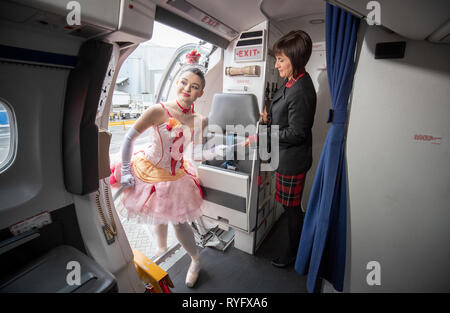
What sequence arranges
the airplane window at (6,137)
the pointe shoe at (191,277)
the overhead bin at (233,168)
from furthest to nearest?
1. the overhead bin at (233,168)
2. the pointe shoe at (191,277)
3. the airplane window at (6,137)

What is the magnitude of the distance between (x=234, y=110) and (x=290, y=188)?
103 centimetres

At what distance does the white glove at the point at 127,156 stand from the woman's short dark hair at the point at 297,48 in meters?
1.49

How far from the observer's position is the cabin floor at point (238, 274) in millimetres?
1910

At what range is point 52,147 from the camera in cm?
103

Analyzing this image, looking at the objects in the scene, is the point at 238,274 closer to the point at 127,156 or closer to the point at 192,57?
the point at 127,156

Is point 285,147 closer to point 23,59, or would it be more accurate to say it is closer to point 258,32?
point 258,32

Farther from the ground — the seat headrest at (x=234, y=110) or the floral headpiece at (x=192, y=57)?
the floral headpiece at (x=192, y=57)

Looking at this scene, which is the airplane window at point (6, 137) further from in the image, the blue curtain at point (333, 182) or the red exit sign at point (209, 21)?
the blue curtain at point (333, 182)

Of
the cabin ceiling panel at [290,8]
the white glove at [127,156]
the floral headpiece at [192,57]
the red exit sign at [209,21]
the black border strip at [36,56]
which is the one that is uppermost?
the cabin ceiling panel at [290,8]

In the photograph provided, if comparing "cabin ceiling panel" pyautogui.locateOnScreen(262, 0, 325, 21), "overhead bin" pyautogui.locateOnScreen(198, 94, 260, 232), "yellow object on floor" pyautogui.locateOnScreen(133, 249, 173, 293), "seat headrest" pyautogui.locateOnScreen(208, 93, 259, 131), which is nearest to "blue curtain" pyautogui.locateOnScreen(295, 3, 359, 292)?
"overhead bin" pyautogui.locateOnScreen(198, 94, 260, 232)

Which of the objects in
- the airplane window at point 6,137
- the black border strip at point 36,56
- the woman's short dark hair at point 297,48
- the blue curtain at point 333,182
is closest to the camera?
the black border strip at point 36,56

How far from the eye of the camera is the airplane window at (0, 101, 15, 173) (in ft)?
2.98

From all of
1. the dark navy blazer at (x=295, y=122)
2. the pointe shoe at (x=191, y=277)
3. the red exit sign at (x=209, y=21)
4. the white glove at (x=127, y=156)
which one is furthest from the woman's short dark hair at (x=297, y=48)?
the pointe shoe at (x=191, y=277)
